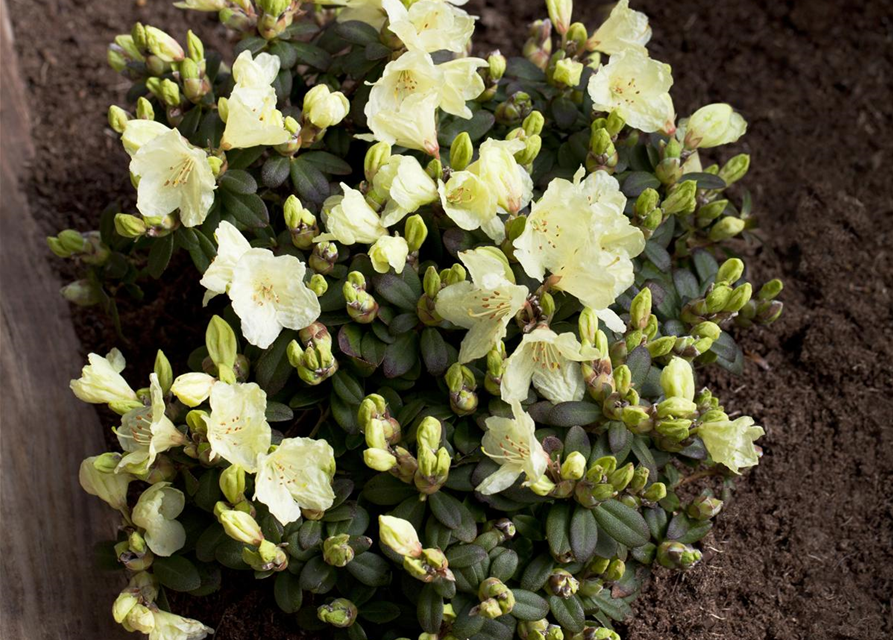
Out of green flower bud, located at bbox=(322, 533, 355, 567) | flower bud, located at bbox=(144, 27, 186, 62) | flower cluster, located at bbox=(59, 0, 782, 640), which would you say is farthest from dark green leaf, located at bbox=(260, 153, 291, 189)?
green flower bud, located at bbox=(322, 533, 355, 567)

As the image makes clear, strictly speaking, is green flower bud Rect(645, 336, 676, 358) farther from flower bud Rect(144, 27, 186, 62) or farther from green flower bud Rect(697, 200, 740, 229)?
flower bud Rect(144, 27, 186, 62)

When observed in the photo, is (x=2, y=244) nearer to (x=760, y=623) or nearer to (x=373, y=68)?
(x=373, y=68)

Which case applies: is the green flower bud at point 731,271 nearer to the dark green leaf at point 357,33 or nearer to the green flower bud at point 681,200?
the green flower bud at point 681,200

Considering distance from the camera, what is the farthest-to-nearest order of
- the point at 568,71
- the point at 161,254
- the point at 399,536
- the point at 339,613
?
1. the point at 568,71
2. the point at 161,254
3. the point at 339,613
4. the point at 399,536

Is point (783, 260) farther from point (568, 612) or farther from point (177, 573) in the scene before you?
point (177, 573)

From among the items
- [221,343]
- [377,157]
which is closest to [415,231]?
[377,157]

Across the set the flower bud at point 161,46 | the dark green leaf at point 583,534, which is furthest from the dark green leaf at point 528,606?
the flower bud at point 161,46

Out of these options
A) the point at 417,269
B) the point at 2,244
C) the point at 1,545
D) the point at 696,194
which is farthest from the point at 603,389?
the point at 2,244
